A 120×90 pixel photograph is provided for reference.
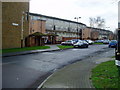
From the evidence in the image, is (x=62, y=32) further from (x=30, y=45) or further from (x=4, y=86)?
(x=4, y=86)

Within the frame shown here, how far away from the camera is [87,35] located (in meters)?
84.4

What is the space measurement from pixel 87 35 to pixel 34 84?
80.0m

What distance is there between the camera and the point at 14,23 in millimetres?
25203

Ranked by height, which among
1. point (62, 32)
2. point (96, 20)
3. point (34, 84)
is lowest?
point (34, 84)

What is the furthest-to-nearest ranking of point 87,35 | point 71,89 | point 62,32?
point 87,35 → point 62,32 → point 71,89

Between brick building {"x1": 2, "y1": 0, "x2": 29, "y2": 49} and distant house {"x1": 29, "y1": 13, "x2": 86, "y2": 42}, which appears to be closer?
brick building {"x1": 2, "y1": 0, "x2": 29, "y2": 49}

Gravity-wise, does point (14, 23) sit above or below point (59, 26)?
below

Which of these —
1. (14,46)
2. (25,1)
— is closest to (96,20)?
(25,1)

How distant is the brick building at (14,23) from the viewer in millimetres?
23342

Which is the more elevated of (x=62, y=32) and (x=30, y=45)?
(x=62, y=32)

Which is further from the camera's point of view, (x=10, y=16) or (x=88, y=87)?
(x=10, y=16)

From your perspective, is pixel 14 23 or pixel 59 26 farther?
pixel 59 26

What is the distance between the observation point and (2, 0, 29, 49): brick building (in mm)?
23342

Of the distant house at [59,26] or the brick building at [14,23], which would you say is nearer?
the brick building at [14,23]
